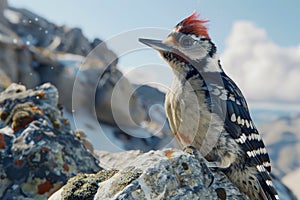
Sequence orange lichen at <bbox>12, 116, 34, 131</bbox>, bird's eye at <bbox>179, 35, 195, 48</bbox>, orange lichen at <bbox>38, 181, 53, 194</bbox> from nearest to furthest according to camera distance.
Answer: bird's eye at <bbox>179, 35, 195, 48</bbox> → orange lichen at <bbox>38, 181, 53, 194</bbox> → orange lichen at <bbox>12, 116, 34, 131</bbox>

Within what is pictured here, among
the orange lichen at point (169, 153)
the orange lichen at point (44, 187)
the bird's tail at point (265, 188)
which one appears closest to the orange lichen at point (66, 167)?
the orange lichen at point (44, 187)

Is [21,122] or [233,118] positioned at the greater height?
[233,118]

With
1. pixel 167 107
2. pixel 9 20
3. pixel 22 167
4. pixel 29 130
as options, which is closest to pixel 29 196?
pixel 22 167

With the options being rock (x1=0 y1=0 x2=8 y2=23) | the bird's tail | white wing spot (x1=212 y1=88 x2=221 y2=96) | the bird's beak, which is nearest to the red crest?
the bird's beak

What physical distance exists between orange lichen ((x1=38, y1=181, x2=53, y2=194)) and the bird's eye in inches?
91.5

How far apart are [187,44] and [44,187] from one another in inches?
95.3

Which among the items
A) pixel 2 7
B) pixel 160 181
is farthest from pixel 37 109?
pixel 2 7

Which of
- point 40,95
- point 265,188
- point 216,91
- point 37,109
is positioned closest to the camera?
point 265,188

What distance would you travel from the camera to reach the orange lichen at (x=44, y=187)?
16.0ft

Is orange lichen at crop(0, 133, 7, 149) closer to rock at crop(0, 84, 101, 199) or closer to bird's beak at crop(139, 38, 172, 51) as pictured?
rock at crop(0, 84, 101, 199)

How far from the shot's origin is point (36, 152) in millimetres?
5105

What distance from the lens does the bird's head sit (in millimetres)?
4285

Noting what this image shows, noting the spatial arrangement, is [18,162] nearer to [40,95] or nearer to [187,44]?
[40,95]

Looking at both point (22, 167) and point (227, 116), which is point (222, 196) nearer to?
point (227, 116)
